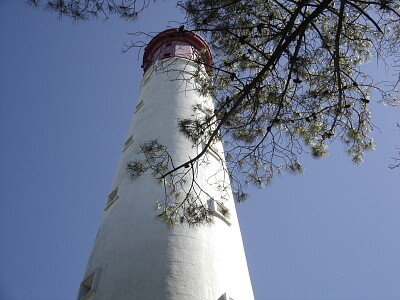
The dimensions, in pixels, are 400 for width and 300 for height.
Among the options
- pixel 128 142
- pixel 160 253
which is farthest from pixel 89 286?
pixel 128 142

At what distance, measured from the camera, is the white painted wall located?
5.89 m

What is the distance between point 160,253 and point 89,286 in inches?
50.7

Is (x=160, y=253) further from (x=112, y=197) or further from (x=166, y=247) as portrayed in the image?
(x=112, y=197)

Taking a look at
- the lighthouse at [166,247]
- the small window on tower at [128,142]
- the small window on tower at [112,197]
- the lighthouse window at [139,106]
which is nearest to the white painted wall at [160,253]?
the lighthouse at [166,247]

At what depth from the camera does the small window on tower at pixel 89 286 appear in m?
6.20

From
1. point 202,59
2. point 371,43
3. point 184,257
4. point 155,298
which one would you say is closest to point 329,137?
point 371,43

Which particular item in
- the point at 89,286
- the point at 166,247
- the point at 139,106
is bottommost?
the point at 89,286

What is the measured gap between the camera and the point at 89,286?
21.5ft

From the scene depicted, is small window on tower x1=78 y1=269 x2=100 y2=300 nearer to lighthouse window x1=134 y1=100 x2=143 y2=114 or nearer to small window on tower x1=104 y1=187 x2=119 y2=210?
small window on tower x1=104 y1=187 x2=119 y2=210

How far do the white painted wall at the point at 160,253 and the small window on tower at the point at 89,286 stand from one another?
0.23 feet

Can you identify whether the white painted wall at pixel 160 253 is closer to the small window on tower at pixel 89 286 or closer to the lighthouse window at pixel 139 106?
the small window on tower at pixel 89 286

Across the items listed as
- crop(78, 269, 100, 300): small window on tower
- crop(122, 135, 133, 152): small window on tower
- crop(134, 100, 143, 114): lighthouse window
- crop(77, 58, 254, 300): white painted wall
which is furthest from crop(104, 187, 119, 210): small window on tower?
crop(134, 100, 143, 114): lighthouse window

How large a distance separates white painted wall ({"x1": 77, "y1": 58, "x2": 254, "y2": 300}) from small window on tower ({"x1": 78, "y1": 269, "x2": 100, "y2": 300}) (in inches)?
2.8

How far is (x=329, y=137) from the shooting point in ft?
19.8
